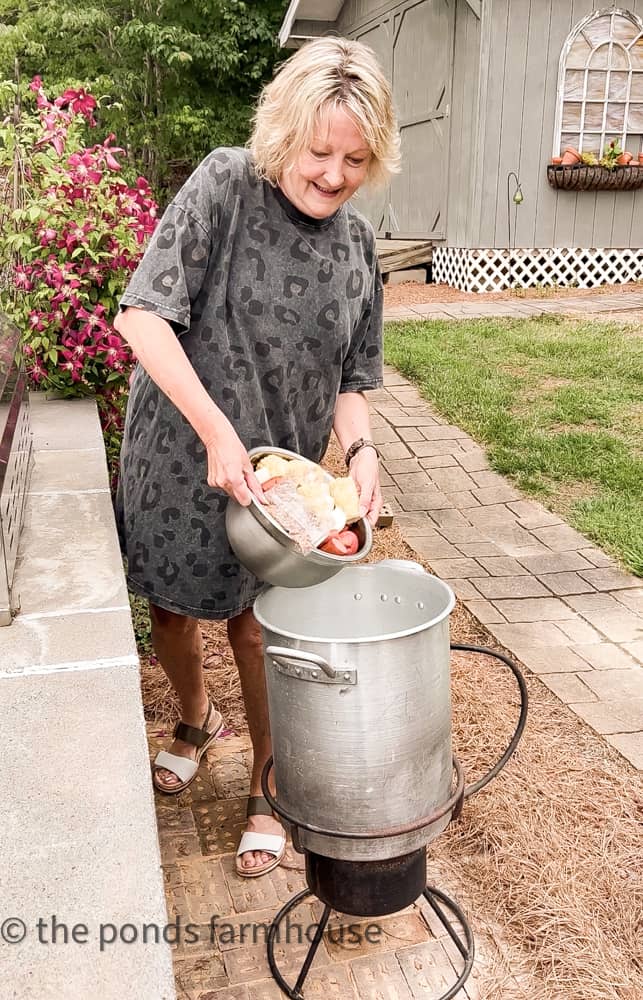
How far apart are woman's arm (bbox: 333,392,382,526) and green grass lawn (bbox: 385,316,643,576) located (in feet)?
8.09

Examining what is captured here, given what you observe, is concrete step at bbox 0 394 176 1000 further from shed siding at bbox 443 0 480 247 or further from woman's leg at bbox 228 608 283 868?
shed siding at bbox 443 0 480 247

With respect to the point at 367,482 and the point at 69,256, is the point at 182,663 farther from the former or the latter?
the point at 69,256

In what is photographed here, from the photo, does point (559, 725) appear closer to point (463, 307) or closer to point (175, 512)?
point (175, 512)

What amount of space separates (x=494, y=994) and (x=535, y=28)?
1028cm

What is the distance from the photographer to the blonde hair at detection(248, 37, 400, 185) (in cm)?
202

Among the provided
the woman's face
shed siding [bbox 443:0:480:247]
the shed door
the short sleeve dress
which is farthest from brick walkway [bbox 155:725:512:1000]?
the shed door

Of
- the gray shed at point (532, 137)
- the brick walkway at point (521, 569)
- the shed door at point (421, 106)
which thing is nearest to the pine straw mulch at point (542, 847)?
the brick walkway at point (521, 569)

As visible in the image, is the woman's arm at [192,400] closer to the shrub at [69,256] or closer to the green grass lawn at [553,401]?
the shrub at [69,256]

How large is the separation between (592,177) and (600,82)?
1028 mm

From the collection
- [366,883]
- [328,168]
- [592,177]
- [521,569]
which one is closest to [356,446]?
[328,168]

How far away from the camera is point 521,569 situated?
469 centimetres

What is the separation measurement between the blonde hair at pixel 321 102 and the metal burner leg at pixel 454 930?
1722 millimetres

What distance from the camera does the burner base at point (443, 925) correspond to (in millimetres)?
2207

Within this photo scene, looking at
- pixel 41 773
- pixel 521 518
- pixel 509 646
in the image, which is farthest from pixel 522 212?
pixel 41 773
